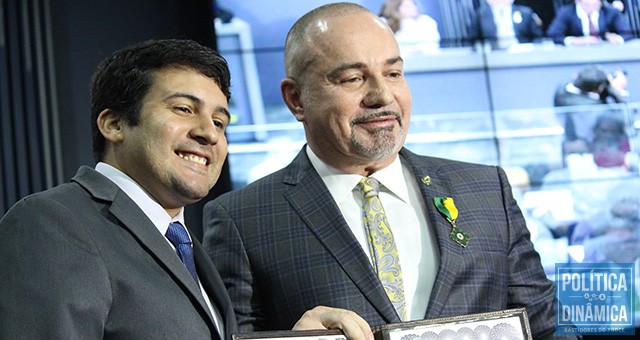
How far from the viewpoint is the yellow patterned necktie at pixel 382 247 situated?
209 centimetres

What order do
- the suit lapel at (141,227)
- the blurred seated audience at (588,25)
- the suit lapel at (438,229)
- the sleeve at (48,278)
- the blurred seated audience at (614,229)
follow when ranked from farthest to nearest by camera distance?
1. the blurred seated audience at (588,25)
2. the blurred seated audience at (614,229)
3. the suit lapel at (438,229)
4. the suit lapel at (141,227)
5. the sleeve at (48,278)

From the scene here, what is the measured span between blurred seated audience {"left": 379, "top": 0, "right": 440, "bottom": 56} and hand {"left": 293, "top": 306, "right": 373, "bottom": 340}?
7.89 ft

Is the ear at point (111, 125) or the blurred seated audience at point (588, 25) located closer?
the ear at point (111, 125)


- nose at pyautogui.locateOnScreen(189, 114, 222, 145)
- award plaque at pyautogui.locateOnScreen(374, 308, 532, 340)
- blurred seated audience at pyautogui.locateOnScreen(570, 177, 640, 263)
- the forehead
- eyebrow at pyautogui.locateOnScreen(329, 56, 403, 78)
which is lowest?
blurred seated audience at pyautogui.locateOnScreen(570, 177, 640, 263)

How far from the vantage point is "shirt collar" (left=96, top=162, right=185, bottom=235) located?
6.03 ft

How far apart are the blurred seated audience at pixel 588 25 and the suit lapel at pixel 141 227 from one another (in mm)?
2831

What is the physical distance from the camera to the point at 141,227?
5.73 ft

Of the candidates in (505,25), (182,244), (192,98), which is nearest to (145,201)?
(182,244)

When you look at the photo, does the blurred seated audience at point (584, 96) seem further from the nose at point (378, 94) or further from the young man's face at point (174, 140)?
the young man's face at point (174, 140)

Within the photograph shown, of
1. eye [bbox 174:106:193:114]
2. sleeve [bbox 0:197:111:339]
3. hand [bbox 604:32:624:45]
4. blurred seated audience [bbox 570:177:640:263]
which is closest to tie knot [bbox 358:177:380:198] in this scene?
eye [bbox 174:106:193:114]

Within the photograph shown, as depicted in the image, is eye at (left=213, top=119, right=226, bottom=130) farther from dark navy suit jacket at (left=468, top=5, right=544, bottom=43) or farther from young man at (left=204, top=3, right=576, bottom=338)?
dark navy suit jacket at (left=468, top=5, right=544, bottom=43)

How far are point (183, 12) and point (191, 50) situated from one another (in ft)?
7.39

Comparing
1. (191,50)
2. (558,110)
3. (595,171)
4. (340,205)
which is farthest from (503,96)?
(191,50)

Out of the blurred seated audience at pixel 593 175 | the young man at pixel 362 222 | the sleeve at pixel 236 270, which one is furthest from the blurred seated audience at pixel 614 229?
the sleeve at pixel 236 270
